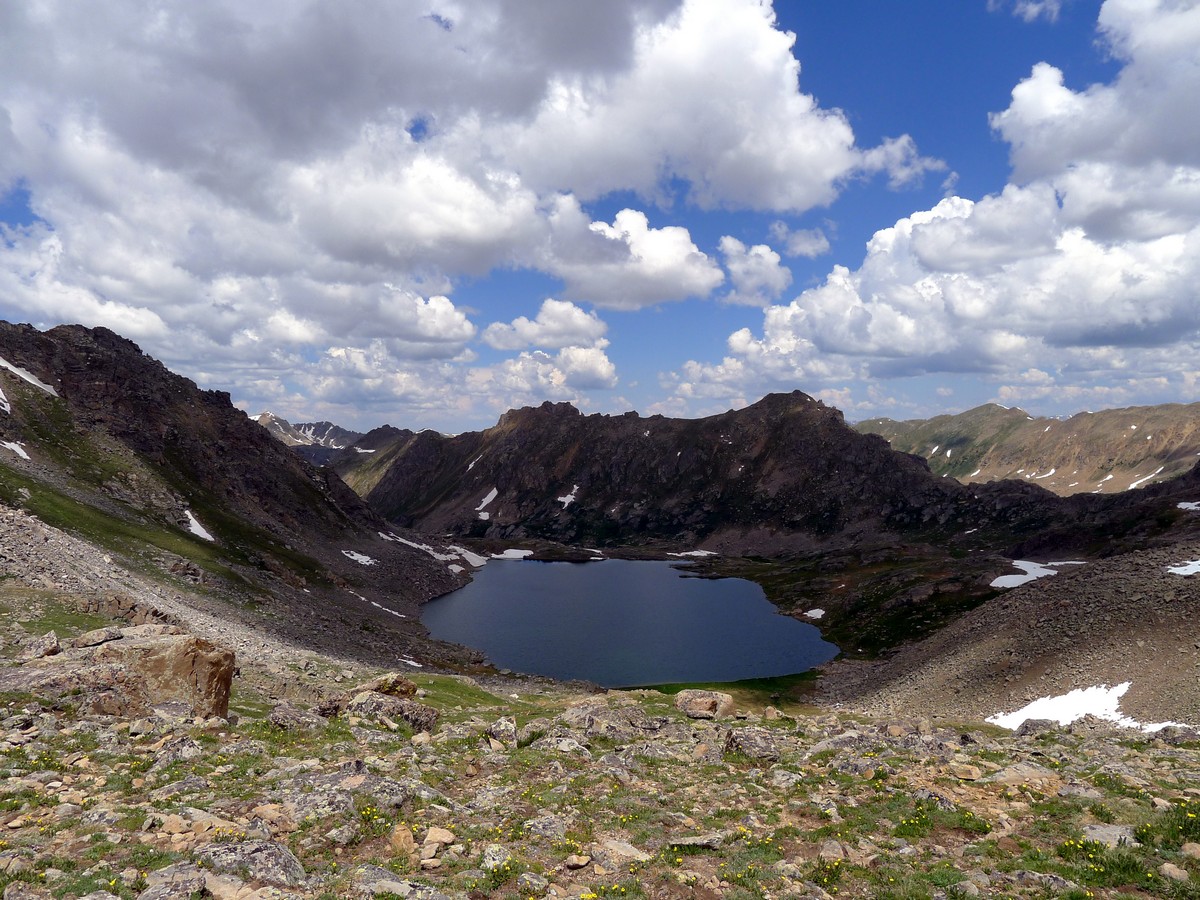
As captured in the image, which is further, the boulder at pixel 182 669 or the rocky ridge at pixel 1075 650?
the rocky ridge at pixel 1075 650

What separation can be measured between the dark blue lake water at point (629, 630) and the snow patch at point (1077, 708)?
48820 millimetres

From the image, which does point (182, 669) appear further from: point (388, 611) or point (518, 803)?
point (388, 611)

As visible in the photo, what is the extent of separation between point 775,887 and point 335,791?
13820mm

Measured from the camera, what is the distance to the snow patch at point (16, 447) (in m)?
92.0

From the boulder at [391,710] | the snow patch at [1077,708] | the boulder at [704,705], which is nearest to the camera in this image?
the boulder at [391,710]

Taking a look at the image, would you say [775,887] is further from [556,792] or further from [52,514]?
[52,514]

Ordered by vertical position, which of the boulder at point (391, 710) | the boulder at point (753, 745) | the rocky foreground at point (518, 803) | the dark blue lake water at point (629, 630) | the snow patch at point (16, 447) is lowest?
the dark blue lake water at point (629, 630)

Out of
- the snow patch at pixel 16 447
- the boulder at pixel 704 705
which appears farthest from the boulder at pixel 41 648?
the snow patch at pixel 16 447

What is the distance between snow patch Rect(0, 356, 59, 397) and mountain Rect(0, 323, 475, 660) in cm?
54

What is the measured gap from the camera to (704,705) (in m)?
42.0

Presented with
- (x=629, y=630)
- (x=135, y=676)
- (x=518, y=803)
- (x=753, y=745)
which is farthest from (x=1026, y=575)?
(x=135, y=676)

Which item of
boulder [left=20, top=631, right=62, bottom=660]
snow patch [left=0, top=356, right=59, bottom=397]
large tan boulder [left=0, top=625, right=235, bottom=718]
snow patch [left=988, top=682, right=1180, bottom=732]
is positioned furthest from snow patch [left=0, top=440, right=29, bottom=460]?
snow patch [left=988, top=682, right=1180, bottom=732]

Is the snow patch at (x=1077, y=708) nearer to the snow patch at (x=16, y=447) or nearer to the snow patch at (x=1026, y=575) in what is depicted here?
the snow patch at (x=1026, y=575)

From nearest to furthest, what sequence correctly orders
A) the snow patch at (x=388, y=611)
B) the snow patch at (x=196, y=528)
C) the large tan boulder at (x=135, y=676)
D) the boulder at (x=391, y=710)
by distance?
1. the large tan boulder at (x=135, y=676)
2. the boulder at (x=391, y=710)
3. the snow patch at (x=196, y=528)
4. the snow patch at (x=388, y=611)
